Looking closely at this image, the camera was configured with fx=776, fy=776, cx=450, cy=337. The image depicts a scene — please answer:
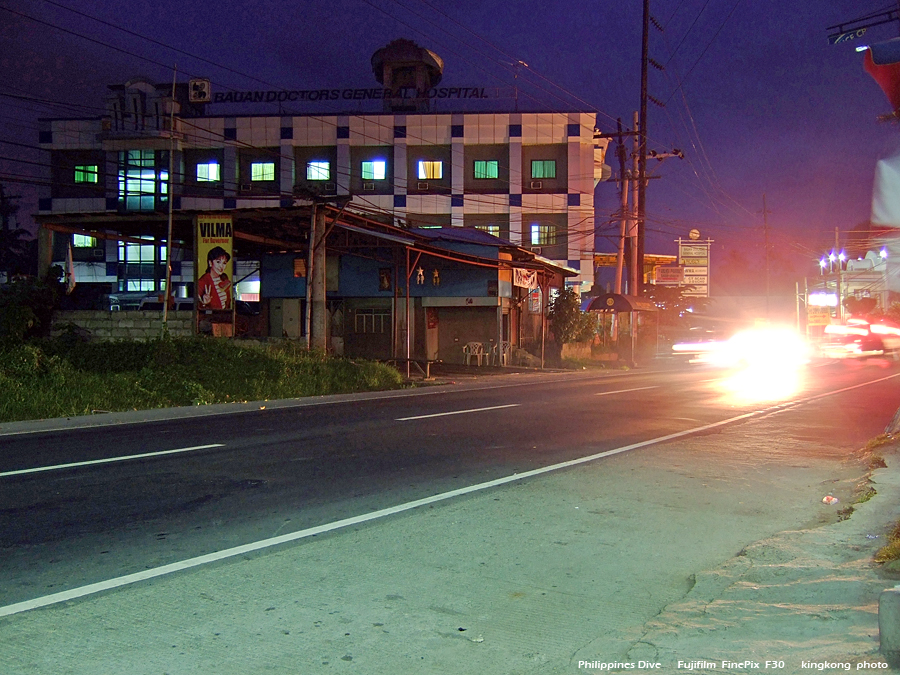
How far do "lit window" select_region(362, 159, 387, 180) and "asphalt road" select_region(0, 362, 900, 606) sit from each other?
33692 millimetres

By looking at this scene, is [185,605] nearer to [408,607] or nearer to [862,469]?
[408,607]

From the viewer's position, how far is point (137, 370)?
19.5 m

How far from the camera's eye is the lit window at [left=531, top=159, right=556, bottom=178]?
5084 cm

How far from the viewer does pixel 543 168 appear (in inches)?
2007

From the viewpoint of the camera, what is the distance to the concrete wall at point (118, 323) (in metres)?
23.3

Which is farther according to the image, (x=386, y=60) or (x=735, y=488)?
(x=386, y=60)

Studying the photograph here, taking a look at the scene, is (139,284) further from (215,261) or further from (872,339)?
(872,339)

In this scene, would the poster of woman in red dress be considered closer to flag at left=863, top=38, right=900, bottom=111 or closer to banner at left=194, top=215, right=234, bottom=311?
banner at left=194, top=215, right=234, bottom=311

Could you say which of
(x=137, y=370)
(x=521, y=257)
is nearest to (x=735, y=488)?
(x=137, y=370)

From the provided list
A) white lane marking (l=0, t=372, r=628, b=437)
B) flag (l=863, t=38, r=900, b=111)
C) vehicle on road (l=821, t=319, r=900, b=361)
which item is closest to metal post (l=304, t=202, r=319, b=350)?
white lane marking (l=0, t=372, r=628, b=437)

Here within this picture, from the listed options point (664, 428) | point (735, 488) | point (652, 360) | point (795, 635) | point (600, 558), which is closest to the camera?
point (795, 635)

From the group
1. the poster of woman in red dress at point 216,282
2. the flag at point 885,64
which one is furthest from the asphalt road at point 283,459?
the poster of woman in red dress at point 216,282

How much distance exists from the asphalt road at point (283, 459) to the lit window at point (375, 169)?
33692mm

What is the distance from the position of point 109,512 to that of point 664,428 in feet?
30.9
